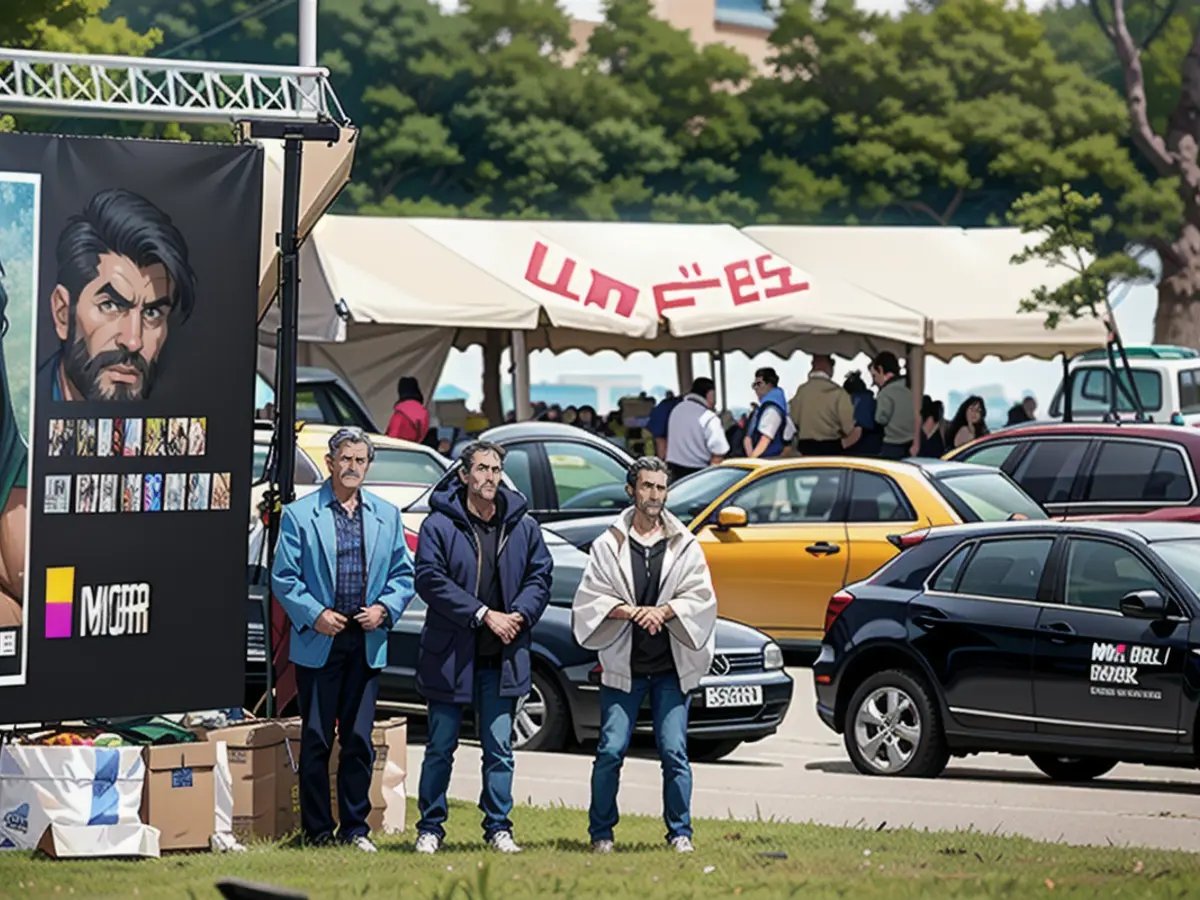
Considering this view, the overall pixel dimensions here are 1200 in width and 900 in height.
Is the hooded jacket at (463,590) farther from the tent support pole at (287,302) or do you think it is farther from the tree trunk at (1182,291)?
the tree trunk at (1182,291)

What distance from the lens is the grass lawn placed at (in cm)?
930

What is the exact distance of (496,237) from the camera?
99.6 ft

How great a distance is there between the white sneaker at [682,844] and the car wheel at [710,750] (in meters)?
4.62

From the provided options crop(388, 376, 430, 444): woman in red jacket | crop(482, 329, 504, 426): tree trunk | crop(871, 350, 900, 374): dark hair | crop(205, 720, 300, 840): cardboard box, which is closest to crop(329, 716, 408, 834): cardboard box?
crop(205, 720, 300, 840): cardboard box

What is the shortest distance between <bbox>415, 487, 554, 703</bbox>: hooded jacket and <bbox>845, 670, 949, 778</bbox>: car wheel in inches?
154

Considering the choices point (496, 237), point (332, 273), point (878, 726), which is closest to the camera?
point (878, 726)

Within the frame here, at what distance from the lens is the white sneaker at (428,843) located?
10617mm

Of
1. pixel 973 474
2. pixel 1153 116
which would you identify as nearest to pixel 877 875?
pixel 973 474

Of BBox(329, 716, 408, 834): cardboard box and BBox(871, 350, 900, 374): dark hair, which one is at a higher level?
BBox(871, 350, 900, 374): dark hair

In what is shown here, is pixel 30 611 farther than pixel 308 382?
No

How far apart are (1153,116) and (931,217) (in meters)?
7.36

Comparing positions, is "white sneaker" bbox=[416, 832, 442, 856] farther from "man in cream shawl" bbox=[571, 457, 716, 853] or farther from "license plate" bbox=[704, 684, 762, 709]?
"license plate" bbox=[704, 684, 762, 709]

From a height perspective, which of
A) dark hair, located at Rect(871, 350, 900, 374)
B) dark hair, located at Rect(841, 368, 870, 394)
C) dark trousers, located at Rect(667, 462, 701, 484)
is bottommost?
dark trousers, located at Rect(667, 462, 701, 484)

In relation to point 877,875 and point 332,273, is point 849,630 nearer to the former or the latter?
point 877,875
